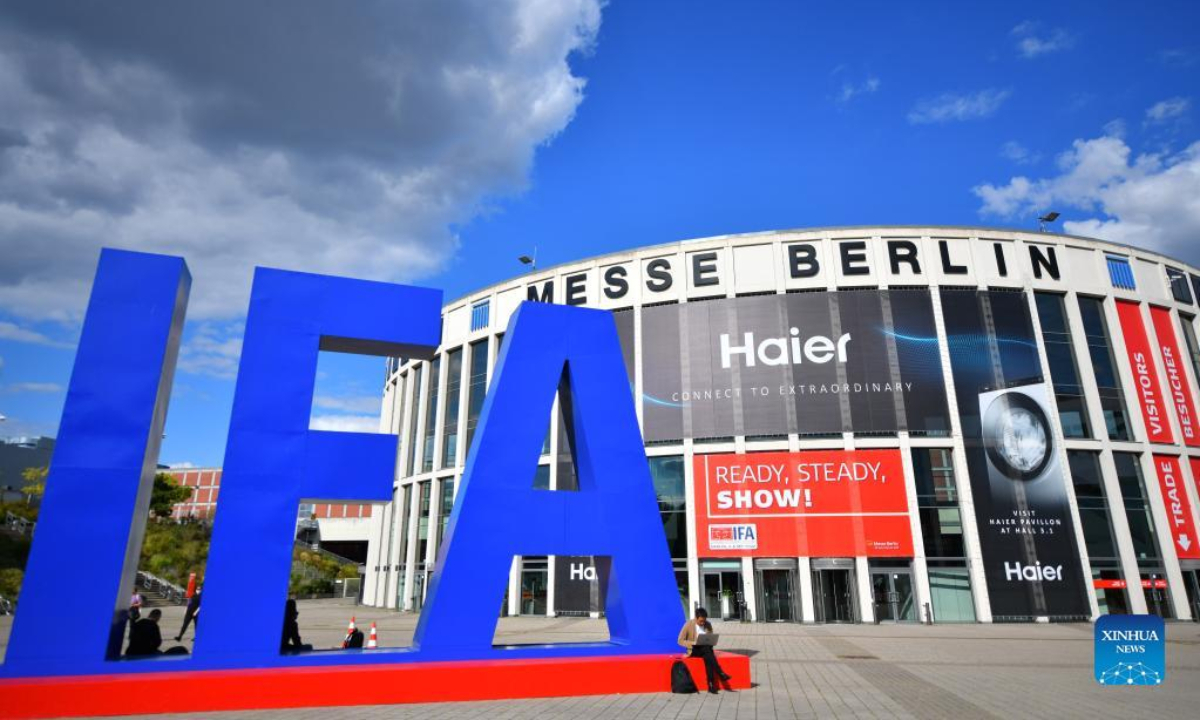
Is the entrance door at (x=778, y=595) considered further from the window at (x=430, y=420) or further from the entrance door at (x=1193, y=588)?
the window at (x=430, y=420)

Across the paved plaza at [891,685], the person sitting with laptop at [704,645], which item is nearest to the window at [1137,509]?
the paved plaza at [891,685]

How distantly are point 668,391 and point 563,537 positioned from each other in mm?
20976

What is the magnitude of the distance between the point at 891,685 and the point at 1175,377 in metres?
30.2

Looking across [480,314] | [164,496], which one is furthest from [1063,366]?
[164,496]

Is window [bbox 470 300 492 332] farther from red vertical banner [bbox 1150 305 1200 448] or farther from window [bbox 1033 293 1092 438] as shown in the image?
red vertical banner [bbox 1150 305 1200 448]

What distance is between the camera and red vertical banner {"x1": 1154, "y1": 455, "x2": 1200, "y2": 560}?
1102 inches

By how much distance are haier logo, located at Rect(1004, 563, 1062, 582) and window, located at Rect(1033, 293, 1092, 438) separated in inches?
240

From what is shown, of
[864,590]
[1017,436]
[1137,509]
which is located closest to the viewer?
[864,590]

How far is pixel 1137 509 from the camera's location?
92.5 ft

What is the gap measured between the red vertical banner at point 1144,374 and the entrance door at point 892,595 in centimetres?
1346

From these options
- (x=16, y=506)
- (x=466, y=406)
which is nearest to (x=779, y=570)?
(x=466, y=406)

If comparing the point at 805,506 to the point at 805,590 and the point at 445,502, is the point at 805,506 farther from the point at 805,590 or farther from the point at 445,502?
the point at 445,502

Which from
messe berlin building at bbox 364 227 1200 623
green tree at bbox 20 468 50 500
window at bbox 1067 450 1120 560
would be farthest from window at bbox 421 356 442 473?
window at bbox 1067 450 1120 560

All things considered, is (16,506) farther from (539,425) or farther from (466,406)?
(539,425)
